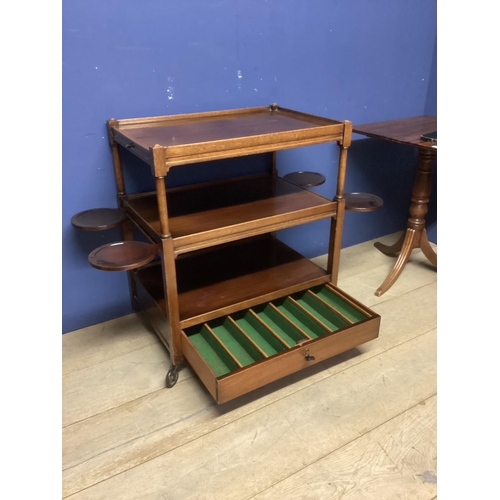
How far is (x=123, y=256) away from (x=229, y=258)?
1.90 ft

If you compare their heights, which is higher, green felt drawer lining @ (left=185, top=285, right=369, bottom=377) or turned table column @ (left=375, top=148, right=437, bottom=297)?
turned table column @ (left=375, top=148, right=437, bottom=297)

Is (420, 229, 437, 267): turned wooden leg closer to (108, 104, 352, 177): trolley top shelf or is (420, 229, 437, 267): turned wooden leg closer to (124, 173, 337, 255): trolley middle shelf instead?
(124, 173, 337, 255): trolley middle shelf

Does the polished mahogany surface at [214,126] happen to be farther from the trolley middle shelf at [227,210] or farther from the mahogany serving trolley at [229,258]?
the trolley middle shelf at [227,210]

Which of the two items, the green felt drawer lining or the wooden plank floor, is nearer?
the wooden plank floor

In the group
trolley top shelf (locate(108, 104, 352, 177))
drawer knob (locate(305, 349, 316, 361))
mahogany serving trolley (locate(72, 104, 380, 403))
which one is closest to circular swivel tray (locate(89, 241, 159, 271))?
mahogany serving trolley (locate(72, 104, 380, 403))

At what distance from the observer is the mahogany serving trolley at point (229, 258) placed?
4.30 feet

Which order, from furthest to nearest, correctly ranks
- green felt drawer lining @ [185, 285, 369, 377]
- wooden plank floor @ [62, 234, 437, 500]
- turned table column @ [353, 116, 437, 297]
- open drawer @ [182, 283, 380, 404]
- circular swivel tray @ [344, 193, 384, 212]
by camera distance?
turned table column @ [353, 116, 437, 297]
circular swivel tray @ [344, 193, 384, 212]
green felt drawer lining @ [185, 285, 369, 377]
open drawer @ [182, 283, 380, 404]
wooden plank floor @ [62, 234, 437, 500]

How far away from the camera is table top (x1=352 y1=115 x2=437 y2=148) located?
1.80 m

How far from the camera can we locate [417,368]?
1.58 m

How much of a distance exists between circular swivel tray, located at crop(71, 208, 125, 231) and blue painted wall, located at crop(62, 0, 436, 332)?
0.22 feet

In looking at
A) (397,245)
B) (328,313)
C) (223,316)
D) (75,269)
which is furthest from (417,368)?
(75,269)

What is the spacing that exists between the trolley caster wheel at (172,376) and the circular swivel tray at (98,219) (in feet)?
1.68

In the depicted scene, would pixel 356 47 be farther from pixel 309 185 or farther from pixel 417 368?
pixel 417 368

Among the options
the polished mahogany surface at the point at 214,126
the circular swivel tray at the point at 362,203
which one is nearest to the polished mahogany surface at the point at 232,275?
the circular swivel tray at the point at 362,203
